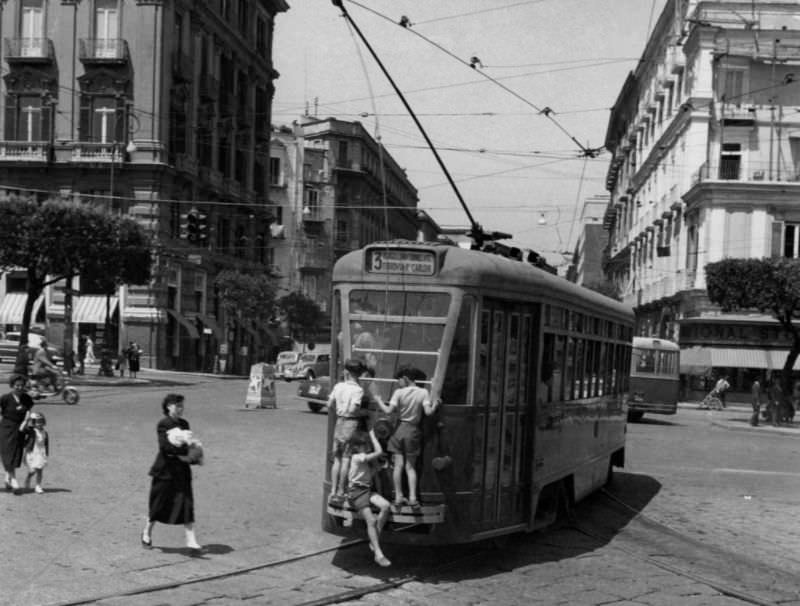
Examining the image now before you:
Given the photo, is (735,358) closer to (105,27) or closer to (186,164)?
(186,164)

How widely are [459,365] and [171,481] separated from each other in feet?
8.65

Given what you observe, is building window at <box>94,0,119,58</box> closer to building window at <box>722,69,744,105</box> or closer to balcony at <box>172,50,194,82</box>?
balcony at <box>172,50,194,82</box>

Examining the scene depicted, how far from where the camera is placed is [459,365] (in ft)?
30.4

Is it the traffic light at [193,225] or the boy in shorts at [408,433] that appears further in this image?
the traffic light at [193,225]

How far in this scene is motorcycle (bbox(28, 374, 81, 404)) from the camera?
27.9 m

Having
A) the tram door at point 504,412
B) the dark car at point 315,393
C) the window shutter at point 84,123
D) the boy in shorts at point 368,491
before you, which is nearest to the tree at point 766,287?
the dark car at point 315,393

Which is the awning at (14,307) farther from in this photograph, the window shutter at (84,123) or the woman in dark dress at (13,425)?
the woman in dark dress at (13,425)

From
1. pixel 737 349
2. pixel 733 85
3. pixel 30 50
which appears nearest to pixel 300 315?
pixel 30 50

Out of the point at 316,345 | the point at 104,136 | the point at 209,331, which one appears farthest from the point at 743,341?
the point at 316,345

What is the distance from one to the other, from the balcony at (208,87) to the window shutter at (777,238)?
27690 millimetres

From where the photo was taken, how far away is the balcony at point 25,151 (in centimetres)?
5006

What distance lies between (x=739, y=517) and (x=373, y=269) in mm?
7275

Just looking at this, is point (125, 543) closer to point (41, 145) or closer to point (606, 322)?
A: point (606, 322)

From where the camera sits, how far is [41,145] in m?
50.2
